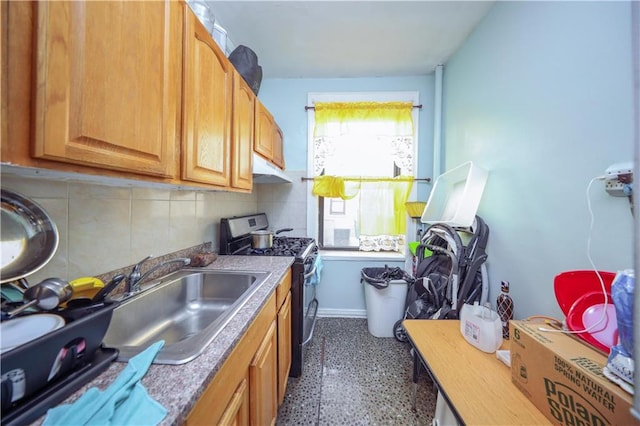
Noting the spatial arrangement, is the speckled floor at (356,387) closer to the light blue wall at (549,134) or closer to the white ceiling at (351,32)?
the light blue wall at (549,134)

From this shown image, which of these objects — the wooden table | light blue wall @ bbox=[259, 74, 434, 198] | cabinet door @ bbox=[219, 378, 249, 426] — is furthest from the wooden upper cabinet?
the wooden table

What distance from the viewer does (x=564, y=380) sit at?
0.69 meters

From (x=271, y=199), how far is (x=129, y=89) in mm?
1978

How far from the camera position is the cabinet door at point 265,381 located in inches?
35.7

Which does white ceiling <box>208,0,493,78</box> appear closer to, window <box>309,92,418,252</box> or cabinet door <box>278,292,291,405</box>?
window <box>309,92,418,252</box>

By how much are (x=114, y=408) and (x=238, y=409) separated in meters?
0.46

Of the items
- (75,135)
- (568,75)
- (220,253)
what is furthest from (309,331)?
(568,75)

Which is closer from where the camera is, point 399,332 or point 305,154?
point 399,332

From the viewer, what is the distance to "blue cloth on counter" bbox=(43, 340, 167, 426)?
42 centimetres

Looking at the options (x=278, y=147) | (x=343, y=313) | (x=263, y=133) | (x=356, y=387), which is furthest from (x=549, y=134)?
(x=343, y=313)

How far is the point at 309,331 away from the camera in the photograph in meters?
1.93

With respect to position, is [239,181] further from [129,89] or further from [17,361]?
[17,361]

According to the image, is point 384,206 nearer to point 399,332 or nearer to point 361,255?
point 361,255

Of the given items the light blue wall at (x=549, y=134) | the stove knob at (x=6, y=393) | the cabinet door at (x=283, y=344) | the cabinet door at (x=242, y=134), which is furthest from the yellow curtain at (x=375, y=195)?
the stove knob at (x=6, y=393)
